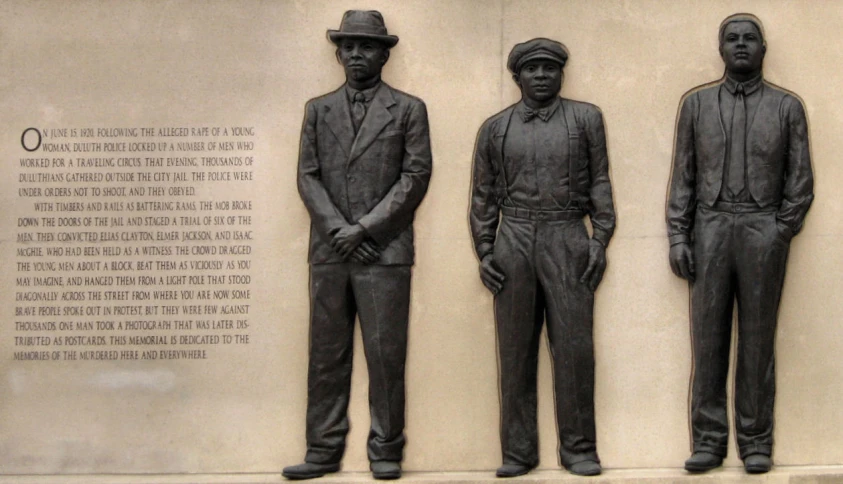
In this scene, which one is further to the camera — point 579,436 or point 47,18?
point 47,18

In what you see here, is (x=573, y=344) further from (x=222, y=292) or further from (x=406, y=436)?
(x=222, y=292)

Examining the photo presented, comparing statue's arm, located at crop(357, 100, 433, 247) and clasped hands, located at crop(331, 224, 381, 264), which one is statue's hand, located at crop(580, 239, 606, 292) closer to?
statue's arm, located at crop(357, 100, 433, 247)

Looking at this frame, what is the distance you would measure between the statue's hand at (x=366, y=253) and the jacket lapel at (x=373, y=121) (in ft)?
2.38

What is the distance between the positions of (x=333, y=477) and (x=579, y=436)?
81.9 inches

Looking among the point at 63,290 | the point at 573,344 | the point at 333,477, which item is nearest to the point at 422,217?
the point at 573,344

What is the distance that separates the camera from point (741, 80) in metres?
10.4

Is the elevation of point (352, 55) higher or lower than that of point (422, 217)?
higher

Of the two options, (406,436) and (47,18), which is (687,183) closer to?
(406,436)

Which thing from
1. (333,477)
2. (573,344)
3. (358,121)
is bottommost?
(333,477)

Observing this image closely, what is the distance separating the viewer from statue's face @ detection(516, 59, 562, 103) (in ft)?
33.8

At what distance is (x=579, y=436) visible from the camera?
33.5 feet

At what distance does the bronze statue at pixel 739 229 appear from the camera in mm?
10125

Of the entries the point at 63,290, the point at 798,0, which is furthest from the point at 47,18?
the point at 798,0

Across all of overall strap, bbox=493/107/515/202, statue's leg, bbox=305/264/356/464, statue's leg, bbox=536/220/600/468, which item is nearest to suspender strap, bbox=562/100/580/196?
statue's leg, bbox=536/220/600/468
